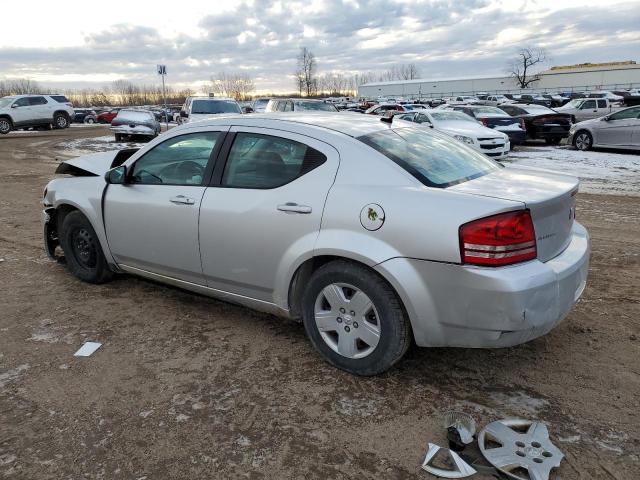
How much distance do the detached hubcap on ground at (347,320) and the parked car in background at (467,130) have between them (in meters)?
9.92

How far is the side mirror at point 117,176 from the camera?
434 centimetres

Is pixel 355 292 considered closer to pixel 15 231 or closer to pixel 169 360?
pixel 169 360

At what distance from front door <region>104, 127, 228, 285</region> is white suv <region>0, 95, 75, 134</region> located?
25.7m

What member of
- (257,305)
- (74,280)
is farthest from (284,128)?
(74,280)

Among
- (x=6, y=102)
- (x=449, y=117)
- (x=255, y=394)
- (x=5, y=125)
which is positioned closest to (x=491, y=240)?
(x=255, y=394)

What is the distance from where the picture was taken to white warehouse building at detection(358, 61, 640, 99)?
92.3 m

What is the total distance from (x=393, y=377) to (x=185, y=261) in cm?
175

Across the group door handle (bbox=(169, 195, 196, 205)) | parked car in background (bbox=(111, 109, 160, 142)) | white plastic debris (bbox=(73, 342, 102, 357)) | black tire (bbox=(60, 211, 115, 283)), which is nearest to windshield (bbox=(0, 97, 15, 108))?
parked car in background (bbox=(111, 109, 160, 142))

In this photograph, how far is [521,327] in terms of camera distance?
2809 millimetres

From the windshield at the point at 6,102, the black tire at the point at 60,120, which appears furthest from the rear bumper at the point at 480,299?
the black tire at the point at 60,120

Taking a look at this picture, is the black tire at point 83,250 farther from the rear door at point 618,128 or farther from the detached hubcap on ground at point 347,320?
the rear door at point 618,128

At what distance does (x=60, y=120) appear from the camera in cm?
2906

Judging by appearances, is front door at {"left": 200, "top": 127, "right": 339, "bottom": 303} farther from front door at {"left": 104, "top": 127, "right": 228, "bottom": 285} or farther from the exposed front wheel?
the exposed front wheel

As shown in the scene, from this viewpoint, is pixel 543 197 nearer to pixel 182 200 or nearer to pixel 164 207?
pixel 182 200
